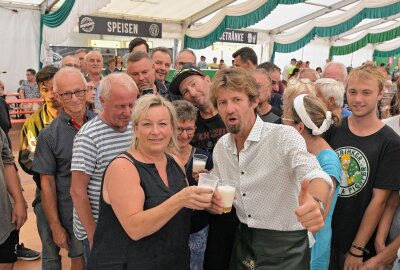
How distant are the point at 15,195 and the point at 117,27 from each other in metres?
7.88

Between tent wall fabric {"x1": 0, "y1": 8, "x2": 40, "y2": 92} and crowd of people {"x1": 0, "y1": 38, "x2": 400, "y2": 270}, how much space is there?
8.47m

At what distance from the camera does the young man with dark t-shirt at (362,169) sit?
6.19ft

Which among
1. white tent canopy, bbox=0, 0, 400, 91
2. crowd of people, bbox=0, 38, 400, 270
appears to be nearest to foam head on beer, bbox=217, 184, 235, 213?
crowd of people, bbox=0, 38, 400, 270

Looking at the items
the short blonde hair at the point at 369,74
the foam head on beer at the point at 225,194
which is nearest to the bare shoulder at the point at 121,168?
the foam head on beer at the point at 225,194

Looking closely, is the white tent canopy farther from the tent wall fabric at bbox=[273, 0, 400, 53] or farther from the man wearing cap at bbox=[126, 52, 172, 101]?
the man wearing cap at bbox=[126, 52, 172, 101]

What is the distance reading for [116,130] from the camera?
1936mm

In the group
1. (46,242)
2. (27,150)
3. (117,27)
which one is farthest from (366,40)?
(46,242)

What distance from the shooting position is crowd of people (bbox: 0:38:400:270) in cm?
144

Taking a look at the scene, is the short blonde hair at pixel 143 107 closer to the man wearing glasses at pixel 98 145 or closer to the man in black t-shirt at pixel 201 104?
the man wearing glasses at pixel 98 145

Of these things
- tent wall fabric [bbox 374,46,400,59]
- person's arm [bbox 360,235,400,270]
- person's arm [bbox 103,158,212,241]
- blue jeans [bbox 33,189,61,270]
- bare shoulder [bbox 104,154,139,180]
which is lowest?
blue jeans [bbox 33,189,61,270]

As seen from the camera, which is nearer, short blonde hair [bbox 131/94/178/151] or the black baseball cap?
short blonde hair [bbox 131/94/178/151]

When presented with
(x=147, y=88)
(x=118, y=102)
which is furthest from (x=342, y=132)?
(x=147, y=88)

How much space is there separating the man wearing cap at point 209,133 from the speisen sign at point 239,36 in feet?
30.9

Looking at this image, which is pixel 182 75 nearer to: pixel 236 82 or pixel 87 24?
pixel 236 82
